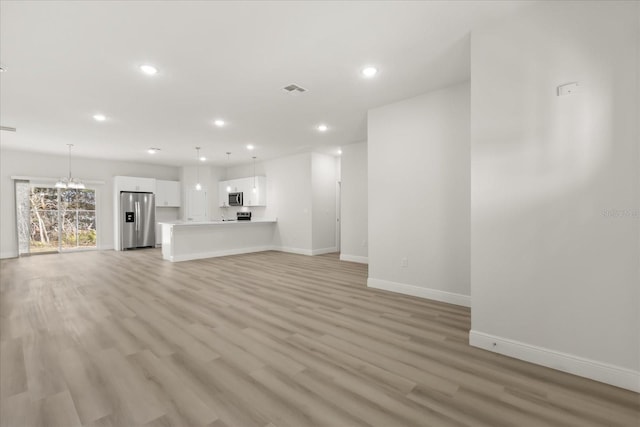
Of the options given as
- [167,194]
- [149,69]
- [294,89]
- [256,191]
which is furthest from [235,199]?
[149,69]

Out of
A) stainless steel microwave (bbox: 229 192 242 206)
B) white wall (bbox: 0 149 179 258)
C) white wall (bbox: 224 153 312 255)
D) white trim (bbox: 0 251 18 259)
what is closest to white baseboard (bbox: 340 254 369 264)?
white wall (bbox: 224 153 312 255)

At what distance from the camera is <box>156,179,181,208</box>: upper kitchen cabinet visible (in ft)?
32.1

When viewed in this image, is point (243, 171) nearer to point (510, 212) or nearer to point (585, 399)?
point (510, 212)

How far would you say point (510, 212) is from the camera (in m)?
2.37

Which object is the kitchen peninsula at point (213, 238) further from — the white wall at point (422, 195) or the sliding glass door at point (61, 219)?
the white wall at point (422, 195)

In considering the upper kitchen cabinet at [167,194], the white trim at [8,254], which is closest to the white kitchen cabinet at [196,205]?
the upper kitchen cabinet at [167,194]

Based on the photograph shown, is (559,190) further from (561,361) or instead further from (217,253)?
(217,253)

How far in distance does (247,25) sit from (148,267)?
5.58m

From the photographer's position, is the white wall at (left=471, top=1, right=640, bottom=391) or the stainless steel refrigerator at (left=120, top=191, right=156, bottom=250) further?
the stainless steel refrigerator at (left=120, top=191, right=156, bottom=250)

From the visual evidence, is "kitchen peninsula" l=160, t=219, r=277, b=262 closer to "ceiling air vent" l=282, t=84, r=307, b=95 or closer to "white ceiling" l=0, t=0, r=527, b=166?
"white ceiling" l=0, t=0, r=527, b=166

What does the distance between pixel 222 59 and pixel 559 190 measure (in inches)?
135

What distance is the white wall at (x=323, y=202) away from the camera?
26.0 feet

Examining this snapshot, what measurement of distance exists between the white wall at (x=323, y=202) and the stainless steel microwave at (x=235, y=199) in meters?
2.98

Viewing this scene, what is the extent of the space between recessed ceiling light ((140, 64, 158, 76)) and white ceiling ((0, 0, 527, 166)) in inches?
3.6
